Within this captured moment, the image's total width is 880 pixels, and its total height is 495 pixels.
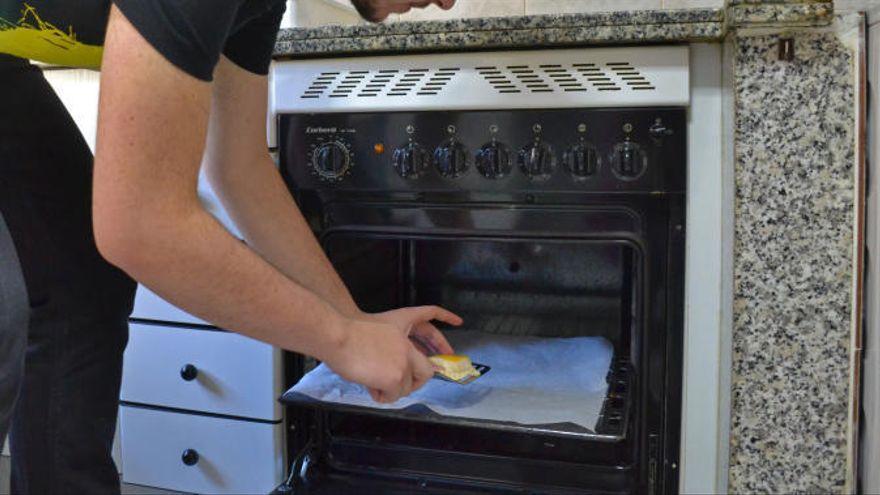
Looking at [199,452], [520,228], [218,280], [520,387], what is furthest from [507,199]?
[199,452]

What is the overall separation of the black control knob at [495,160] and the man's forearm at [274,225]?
0.24m

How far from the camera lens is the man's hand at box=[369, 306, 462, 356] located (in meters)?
0.92

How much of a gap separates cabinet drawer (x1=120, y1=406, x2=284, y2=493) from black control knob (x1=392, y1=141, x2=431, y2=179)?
0.42m

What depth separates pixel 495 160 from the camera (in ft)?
3.37

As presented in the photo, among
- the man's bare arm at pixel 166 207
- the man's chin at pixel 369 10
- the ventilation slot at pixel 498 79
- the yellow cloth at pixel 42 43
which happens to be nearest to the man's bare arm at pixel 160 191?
the man's bare arm at pixel 166 207

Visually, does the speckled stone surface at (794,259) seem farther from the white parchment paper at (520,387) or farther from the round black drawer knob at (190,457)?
the round black drawer knob at (190,457)

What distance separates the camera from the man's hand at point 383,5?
0.93 m

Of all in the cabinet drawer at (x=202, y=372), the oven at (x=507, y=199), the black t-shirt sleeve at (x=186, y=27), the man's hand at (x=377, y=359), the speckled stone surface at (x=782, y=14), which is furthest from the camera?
the cabinet drawer at (x=202, y=372)

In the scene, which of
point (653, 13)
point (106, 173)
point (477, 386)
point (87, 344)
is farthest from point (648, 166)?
point (87, 344)

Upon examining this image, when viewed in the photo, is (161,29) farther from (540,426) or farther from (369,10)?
(540,426)

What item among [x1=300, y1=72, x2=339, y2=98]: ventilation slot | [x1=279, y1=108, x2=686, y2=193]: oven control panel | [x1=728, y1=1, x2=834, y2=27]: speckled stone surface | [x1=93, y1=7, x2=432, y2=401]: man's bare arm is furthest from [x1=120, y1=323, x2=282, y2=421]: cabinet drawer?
[x1=728, y1=1, x2=834, y2=27]: speckled stone surface

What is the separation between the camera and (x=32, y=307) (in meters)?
0.98

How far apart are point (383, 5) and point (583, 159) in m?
0.31

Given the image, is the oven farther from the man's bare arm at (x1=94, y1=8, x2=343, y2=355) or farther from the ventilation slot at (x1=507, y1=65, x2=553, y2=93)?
the man's bare arm at (x1=94, y1=8, x2=343, y2=355)
